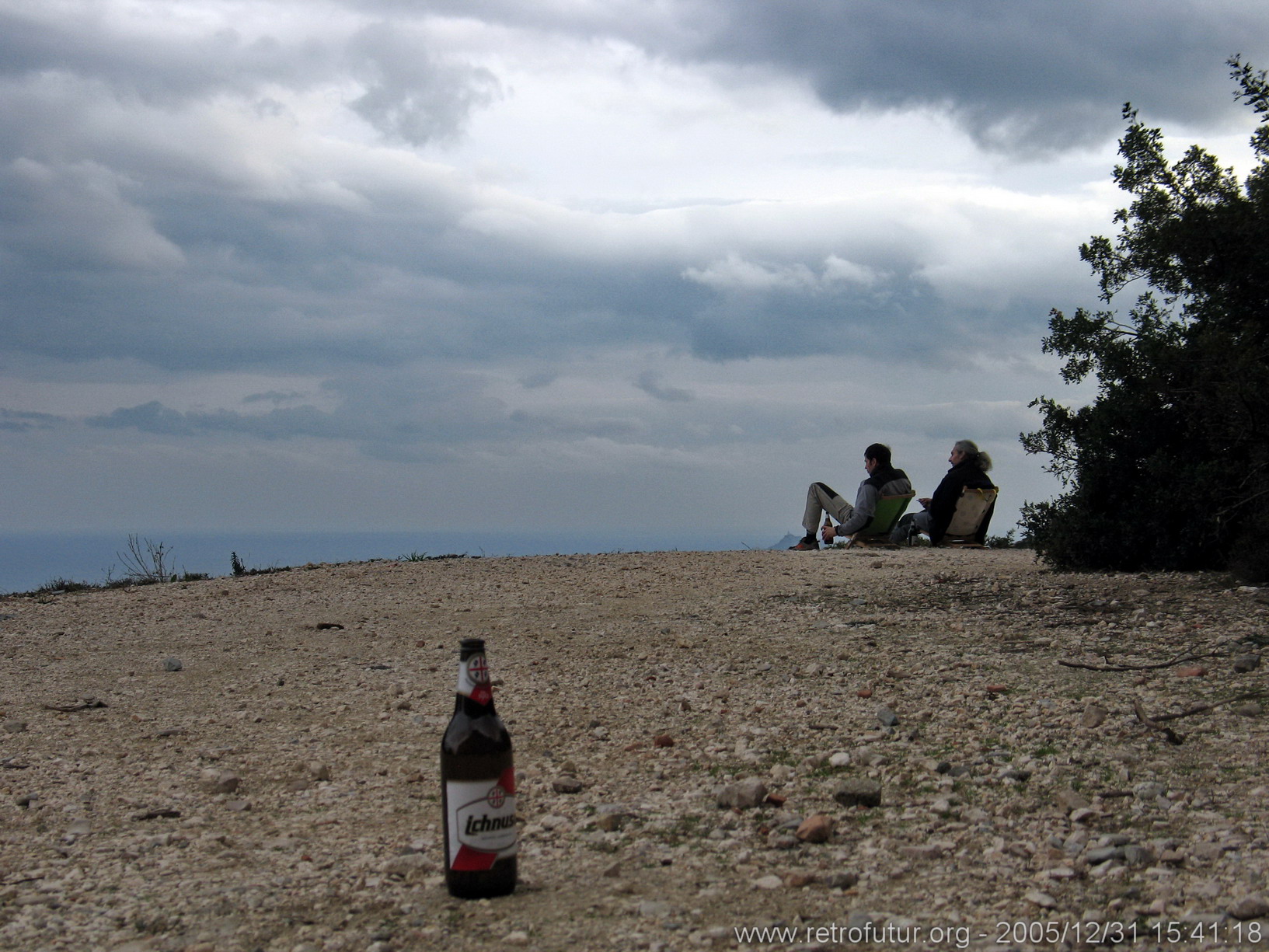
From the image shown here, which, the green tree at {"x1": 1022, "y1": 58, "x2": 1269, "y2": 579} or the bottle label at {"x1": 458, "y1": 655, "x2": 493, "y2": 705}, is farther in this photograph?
→ the green tree at {"x1": 1022, "y1": 58, "x2": 1269, "y2": 579}

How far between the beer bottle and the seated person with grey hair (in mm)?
11674

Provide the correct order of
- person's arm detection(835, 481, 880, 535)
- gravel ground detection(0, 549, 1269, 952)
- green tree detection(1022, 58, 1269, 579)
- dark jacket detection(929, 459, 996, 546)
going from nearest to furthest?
gravel ground detection(0, 549, 1269, 952), green tree detection(1022, 58, 1269, 579), dark jacket detection(929, 459, 996, 546), person's arm detection(835, 481, 880, 535)

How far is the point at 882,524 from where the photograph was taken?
14352 mm

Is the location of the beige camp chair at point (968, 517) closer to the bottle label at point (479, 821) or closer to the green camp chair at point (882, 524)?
the green camp chair at point (882, 524)

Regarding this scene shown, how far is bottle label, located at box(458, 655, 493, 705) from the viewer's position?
3105mm

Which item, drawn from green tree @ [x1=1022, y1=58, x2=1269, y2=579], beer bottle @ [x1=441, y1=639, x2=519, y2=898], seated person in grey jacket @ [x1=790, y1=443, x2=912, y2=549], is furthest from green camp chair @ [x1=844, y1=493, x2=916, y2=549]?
beer bottle @ [x1=441, y1=639, x2=519, y2=898]

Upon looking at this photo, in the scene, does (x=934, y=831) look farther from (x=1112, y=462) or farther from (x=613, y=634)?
(x=1112, y=462)

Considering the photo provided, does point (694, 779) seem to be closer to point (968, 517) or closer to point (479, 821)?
point (479, 821)

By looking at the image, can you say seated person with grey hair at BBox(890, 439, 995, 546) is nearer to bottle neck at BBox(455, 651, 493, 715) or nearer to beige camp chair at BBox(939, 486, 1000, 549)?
beige camp chair at BBox(939, 486, 1000, 549)

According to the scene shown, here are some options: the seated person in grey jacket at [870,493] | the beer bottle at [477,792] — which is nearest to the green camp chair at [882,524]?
the seated person in grey jacket at [870,493]

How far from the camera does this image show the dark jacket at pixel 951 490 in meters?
13.8

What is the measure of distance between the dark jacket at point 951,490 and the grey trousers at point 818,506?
3.79 feet

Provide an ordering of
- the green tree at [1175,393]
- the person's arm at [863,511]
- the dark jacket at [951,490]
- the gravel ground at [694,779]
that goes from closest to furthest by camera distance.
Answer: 1. the gravel ground at [694,779]
2. the green tree at [1175,393]
3. the dark jacket at [951,490]
4. the person's arm at [863,511]

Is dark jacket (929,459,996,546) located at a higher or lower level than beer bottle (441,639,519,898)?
higher
